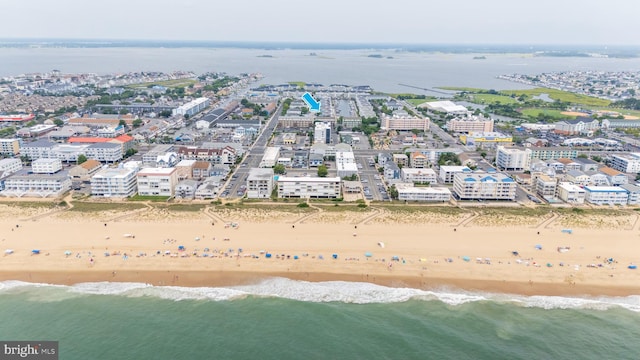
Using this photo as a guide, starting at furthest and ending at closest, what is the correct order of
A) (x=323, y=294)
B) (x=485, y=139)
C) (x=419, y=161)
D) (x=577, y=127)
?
(x=577, y=127) < (x=485, y=139) < (x=419, y=161) < (x=323, y=294)

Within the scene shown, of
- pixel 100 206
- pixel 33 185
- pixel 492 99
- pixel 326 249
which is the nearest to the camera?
pixel 326 249

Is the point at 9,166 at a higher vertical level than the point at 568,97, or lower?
lower

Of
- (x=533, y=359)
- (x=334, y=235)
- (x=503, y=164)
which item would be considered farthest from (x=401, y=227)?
(x=503, y=164)

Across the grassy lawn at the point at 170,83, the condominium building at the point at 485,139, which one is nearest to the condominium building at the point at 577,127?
the condominium building at the point at 485,139

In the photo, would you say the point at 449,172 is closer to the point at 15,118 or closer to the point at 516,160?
the point at 516,160

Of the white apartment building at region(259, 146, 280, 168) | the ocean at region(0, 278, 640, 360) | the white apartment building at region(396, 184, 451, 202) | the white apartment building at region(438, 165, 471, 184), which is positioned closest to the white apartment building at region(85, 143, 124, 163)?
the white apartment building at region(259, 146, 280, 168)

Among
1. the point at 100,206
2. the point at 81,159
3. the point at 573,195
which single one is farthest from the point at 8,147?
the point at 573,195

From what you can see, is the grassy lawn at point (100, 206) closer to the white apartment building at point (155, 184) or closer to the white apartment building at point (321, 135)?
the white apartment building at point (155, 184)

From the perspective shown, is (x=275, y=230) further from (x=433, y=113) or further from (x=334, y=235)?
(x=433, y=113)
